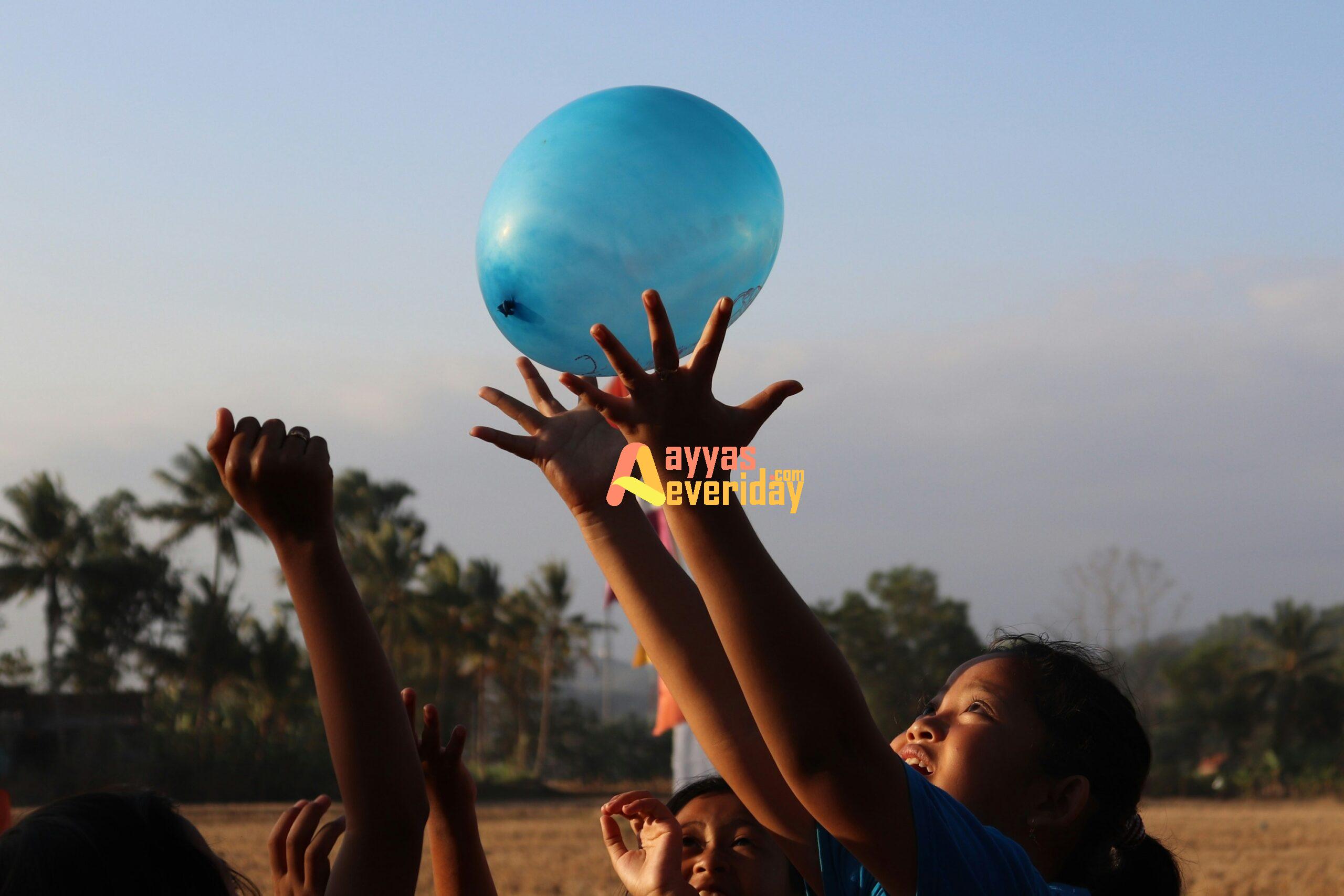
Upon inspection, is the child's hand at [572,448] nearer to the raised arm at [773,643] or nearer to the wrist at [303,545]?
the wrist at [303,545]

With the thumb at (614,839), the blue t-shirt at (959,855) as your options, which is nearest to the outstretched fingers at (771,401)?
the blue t-shirt at (959,855)

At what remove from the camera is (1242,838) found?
18859mm

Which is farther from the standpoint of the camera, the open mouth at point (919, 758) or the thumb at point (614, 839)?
the thumb at point (614, 839)

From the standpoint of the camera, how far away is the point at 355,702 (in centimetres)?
162

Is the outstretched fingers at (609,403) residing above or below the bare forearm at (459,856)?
above

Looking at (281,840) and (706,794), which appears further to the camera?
(706,794)

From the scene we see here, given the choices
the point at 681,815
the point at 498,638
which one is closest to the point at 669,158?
the point at 681,815

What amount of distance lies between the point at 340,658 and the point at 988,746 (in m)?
0.94

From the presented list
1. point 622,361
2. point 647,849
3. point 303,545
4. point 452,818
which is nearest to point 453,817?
point 452,818

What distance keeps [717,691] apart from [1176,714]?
143ft

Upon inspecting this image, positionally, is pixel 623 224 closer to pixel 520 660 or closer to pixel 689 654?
pixel 689 654

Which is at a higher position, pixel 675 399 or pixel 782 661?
pixel 675 399

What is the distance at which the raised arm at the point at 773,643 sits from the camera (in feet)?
4.39

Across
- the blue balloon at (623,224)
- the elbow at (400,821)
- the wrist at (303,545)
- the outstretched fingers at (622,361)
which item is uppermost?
the blue balloon at (623,224)
